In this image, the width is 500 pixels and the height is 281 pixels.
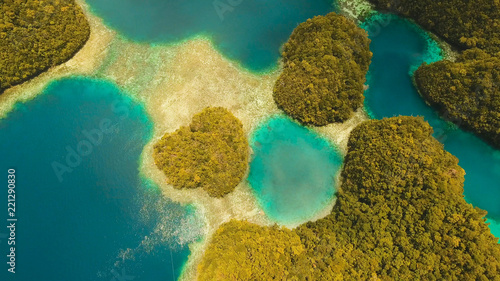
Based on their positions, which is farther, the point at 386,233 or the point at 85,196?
the point at 85,196

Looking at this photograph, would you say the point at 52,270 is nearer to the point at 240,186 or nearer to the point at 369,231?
the point at 240,186

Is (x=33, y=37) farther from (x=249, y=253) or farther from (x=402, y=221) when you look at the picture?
(x=402, y=221)

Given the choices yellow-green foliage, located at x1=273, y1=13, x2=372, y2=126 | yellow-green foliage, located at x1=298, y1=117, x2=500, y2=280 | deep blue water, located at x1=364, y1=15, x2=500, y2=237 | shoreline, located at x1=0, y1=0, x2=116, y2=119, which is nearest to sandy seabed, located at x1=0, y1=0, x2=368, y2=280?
shoreline, located at x1=0, y1=0, x2=116, y2=119

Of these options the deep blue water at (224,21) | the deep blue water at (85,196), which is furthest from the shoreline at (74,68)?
the deep blue water at (224,21)

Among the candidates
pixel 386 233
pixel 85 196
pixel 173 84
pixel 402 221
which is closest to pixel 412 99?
pixel 402 221

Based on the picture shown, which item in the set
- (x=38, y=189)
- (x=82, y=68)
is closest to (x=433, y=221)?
(x=38, y=189)

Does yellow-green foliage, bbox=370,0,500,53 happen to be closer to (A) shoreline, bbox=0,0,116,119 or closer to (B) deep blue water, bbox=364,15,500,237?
(B) deep blue water, bbox=364,15,500,237

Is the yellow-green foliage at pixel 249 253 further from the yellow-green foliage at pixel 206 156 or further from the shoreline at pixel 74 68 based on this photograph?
the shoreline at pixel 74 68
